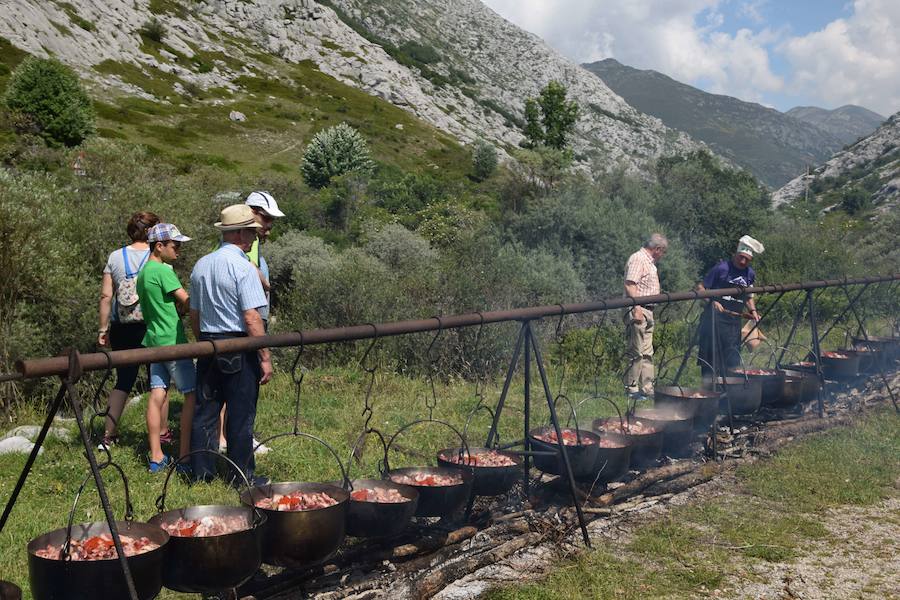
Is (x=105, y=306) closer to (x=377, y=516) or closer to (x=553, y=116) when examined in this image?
(x=377, y=516)

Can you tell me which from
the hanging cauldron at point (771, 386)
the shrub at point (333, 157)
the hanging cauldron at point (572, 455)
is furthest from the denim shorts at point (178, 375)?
the shrub at point (333, 157)

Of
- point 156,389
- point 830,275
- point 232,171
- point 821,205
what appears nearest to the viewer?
point 156,389

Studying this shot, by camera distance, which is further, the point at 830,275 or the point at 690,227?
the point at 690,227

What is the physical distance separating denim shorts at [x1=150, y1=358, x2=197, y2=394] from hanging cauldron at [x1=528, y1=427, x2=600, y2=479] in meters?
2.69

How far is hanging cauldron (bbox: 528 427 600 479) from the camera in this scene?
511 cm

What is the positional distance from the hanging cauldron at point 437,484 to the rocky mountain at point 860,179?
57.8 metres

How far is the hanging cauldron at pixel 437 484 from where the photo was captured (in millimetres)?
4352

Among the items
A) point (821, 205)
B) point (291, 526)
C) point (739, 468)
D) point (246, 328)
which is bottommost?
point (739, 468)

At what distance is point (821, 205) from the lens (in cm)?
6175

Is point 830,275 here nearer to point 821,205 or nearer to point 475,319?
point 475,319

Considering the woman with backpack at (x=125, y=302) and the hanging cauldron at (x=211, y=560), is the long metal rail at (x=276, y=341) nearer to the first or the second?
the hanging cauldron at (x=211, y=560)

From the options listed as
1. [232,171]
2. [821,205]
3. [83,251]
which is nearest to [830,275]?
[83,251]

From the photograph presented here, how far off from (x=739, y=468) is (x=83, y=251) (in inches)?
411

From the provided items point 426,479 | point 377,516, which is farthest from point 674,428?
point 377,516
